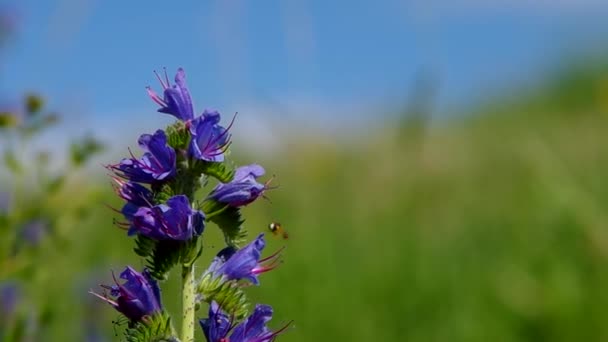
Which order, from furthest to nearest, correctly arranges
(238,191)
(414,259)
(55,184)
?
(414,259) < (55,184) < (238,191)

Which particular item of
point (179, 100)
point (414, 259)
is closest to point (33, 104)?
point (179, 100)

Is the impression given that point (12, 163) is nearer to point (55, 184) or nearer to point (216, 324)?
point (55, 184)

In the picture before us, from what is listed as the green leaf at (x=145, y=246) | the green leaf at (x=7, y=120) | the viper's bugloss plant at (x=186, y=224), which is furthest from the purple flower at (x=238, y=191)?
the green leaf at (x=7, y=120)

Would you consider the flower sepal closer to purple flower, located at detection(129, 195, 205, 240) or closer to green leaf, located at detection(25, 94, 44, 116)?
purple flower, located at detection(129, 195, 205, 240)

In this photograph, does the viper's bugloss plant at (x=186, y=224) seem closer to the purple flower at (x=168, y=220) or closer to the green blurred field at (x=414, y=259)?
the purple flower at (x=168, y=220)

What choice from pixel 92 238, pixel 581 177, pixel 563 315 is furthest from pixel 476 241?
pixel 92 238
